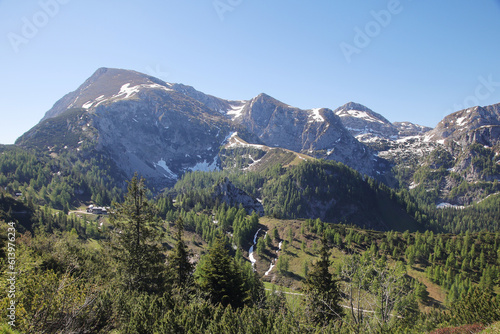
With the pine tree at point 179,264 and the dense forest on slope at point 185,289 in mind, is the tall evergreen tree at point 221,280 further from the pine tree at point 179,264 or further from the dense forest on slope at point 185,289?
the pine tree at point 179,264

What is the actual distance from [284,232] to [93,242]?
8185 centimetres

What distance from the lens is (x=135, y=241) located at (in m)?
28.3

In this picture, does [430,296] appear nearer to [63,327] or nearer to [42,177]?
[63,327]

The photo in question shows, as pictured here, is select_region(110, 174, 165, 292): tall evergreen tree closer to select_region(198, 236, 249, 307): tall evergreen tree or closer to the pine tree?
the pine tree

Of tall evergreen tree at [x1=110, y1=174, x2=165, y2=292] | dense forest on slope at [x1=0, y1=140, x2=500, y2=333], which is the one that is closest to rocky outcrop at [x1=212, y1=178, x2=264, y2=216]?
dense forest on slope at [x1=0, y1=140, x2=500, y2=333]

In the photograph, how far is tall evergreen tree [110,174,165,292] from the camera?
27547mm

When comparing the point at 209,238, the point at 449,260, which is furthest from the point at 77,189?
the point at 449,260

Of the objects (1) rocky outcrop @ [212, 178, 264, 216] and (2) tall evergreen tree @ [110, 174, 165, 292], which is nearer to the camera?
(2) tall evergreen tree @ [110, 174, 165, 292]

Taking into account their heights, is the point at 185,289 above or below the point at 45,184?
above

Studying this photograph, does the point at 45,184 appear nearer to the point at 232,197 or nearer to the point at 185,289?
the point at 232,197

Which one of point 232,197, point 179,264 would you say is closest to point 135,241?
point 179,264

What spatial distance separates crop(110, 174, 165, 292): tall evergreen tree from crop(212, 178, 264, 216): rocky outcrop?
14150 centimetres

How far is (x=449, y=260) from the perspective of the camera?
87250 millimetres

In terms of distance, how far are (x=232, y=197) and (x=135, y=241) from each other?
152m
